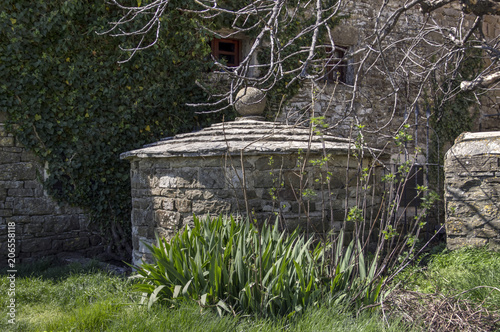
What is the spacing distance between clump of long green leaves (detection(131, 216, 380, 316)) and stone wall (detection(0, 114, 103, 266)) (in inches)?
119

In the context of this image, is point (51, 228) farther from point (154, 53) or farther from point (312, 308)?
point (312, 308)

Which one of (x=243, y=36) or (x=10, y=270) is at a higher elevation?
(x=243, y=36)

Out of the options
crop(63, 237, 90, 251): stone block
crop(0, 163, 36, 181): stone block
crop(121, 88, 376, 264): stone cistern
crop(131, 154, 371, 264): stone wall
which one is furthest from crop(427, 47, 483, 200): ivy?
crop(0, 163, 36, 181): stone block

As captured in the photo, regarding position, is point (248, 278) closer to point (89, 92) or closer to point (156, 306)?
point (156, 306)

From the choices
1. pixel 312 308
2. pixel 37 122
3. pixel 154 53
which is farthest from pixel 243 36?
pixel 312 308

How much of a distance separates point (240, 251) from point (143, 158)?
226 cm

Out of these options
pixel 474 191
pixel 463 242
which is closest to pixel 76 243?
pixel 463 242

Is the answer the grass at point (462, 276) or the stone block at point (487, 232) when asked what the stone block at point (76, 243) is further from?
the stone block at point (487, 232)

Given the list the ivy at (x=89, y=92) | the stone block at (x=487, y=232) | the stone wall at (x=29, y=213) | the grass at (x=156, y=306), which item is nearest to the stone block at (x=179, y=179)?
the grass at (x=156, y=306)

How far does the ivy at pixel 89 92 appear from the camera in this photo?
5.34 meters

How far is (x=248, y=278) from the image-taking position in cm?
281

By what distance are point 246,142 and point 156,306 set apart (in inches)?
78.0

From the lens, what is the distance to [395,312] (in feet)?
9.20

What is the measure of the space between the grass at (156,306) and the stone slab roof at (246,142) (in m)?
1.35
